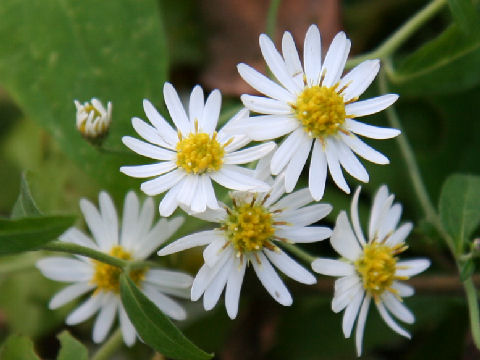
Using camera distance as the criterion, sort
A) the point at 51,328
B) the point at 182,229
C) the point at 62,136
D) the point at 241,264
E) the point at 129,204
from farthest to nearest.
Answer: the point at 51,328, the point at 62,136, the point at 182,229, the point at 129,204, the point at 241,264

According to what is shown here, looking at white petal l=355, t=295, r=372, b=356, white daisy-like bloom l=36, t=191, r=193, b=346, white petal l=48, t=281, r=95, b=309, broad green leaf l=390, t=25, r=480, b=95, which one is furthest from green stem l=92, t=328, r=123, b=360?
broad green leaf l=390, t=25, r=480, b=95

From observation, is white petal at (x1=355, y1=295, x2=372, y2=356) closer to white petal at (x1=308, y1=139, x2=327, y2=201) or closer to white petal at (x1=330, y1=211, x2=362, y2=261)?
white petal at (x1=330, y1=211, x2=362, y2=261)

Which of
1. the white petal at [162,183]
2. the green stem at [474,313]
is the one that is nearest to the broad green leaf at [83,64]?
the white petal at [162,183]

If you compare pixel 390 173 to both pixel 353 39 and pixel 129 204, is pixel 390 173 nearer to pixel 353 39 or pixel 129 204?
pixel 353 39

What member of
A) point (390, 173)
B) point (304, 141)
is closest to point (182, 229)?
point (304, 141)

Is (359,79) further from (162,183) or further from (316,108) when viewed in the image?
(162,183)

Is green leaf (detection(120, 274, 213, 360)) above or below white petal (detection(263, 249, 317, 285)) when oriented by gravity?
below
